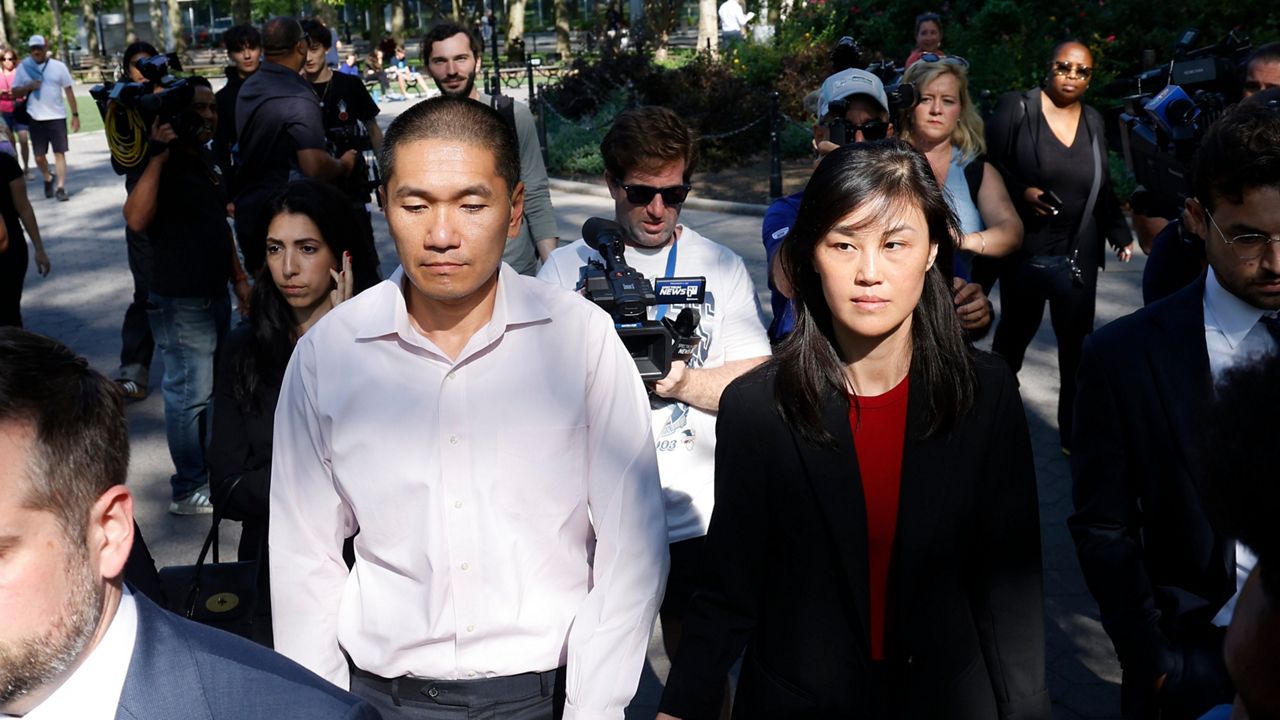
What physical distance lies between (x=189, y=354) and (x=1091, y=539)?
16.1 ft

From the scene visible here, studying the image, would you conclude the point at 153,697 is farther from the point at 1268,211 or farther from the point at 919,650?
the point at 1268,211

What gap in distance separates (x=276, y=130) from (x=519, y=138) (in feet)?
4.83

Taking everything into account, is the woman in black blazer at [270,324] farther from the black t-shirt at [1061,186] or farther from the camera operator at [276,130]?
the black t-shirt at [1061,186]

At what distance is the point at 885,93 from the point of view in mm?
5500

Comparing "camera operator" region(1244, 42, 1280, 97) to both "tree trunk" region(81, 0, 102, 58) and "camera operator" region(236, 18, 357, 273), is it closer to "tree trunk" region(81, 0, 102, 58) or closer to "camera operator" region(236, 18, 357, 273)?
"camera operator" region(236, 18, 357, 273)

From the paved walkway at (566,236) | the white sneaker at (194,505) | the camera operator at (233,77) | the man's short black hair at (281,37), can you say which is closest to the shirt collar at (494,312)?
the paved walkway at (566,236)

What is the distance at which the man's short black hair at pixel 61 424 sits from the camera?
74.4 inches

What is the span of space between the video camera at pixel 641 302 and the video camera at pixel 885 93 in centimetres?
121

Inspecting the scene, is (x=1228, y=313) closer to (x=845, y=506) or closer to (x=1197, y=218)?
(x=1197, y=218)

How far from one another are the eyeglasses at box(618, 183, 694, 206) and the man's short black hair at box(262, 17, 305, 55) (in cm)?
365

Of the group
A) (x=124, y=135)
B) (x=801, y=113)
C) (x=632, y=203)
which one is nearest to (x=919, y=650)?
(x=632, y=203)

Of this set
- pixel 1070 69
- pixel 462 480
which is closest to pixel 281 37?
pixel 1070 69

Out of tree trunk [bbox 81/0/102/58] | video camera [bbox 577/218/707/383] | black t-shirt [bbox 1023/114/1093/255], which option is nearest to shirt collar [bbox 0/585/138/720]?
video camera [bbox 577/218/707/383]

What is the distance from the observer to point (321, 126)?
709 centimetres
